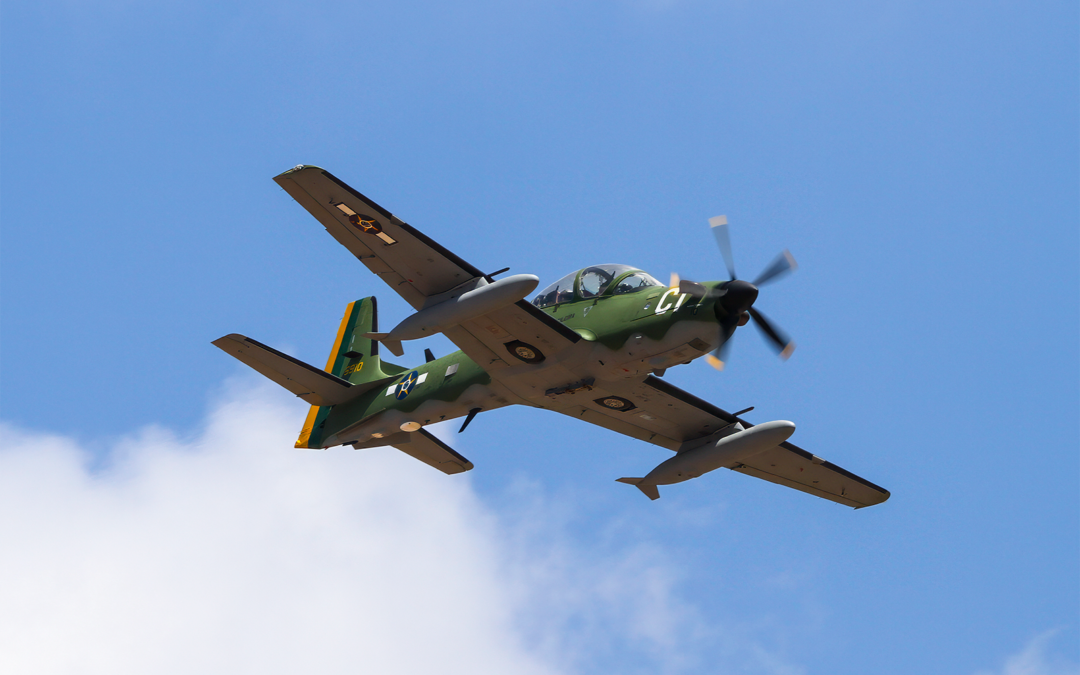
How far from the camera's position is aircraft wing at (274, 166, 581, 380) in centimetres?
2131

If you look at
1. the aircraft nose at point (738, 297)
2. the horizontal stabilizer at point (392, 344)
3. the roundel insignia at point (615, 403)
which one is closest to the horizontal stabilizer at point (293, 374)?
the horizontal stabilizer at point (392, 344)

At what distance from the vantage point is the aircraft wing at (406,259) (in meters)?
21.3

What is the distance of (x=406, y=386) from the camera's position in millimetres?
27797

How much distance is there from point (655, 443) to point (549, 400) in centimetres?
432

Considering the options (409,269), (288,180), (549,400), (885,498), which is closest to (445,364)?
(549,400)

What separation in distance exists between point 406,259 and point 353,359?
31.4 feet

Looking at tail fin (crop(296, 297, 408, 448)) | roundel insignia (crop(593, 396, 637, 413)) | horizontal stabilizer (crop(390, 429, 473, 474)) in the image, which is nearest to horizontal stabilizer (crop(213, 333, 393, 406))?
tail fin (crop(296, 297, 408, 448))

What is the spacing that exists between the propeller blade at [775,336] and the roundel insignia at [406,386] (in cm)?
971

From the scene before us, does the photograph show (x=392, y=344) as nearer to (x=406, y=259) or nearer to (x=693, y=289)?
(x=406, y=259)

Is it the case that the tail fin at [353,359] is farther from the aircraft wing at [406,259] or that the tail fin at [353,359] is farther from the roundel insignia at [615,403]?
the roundel insignia at [615,403]

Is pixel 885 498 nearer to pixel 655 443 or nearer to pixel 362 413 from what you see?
pixel 655 443

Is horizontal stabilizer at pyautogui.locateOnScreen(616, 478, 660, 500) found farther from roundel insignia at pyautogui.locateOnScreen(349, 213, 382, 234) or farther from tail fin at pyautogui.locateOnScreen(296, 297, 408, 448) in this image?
roundel insignia at pyautogui.locateOnScreen(349, 213, 382, 234)

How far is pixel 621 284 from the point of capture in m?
23.7

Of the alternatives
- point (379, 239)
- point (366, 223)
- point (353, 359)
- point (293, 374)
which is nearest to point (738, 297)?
point (379, 239)
